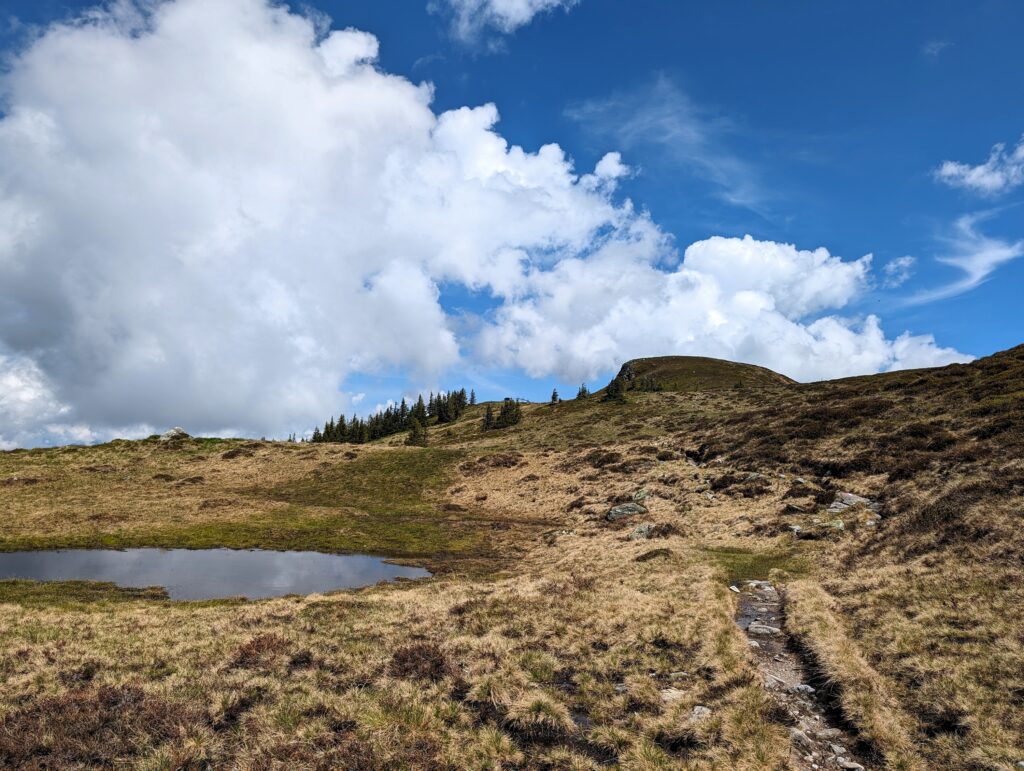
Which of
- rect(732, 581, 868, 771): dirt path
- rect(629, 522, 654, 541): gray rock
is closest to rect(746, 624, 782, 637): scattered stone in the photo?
rect(732, 581, 868, 771): dirt path

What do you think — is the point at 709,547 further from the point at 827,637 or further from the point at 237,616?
the point at 237,616

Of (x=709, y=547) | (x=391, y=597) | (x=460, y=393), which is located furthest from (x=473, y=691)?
(x=460, y=393)

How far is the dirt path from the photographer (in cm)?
1075

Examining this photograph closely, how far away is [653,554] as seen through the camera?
105 ft

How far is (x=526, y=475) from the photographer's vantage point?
2692 inches

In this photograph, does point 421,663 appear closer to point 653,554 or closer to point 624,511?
point 653,554

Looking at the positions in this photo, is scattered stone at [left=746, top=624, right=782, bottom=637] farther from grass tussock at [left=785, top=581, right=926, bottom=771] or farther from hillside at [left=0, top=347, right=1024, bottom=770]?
grass tussock at [left=785, top=581, right=926, bottom=771]

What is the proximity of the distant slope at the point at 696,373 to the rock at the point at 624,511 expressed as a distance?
301 ft

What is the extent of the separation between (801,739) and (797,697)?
81.6 inches

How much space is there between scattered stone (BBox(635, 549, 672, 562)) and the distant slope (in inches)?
4162

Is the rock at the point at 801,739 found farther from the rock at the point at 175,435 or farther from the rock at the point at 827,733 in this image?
the rock at the point at 175,435

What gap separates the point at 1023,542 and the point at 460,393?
7010 inches

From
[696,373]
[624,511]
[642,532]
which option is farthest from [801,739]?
[696,373]

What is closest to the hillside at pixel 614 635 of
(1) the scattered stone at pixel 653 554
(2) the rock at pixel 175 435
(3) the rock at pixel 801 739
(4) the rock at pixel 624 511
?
(3) the rock at pixel 801 739
